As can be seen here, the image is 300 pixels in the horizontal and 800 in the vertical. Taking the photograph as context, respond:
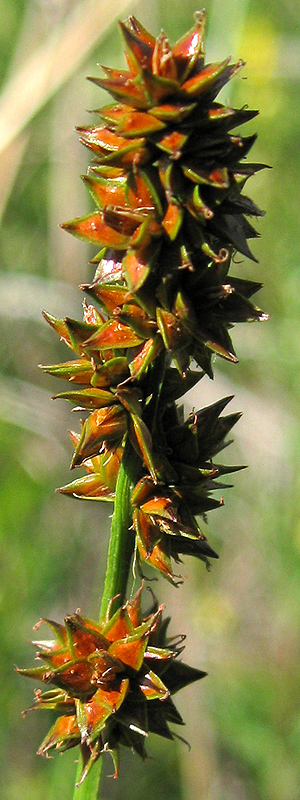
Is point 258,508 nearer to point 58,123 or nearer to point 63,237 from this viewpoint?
point 63,237

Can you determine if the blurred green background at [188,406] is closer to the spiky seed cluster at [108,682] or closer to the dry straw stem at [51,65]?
the dry straw stem at [51,65]

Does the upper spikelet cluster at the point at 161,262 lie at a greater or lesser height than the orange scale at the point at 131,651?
greater

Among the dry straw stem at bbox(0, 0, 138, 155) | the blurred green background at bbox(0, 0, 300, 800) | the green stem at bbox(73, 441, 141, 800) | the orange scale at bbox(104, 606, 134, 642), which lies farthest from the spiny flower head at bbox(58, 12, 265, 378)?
the dry straw stem at bbox(0, 0, 138, 155)

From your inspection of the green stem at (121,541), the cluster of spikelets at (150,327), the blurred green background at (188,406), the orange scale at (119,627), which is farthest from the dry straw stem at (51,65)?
the orange scale at (119,627)

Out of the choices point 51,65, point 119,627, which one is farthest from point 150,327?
point 51,65

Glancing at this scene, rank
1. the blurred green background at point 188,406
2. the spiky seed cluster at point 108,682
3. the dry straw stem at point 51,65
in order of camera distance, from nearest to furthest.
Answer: the spiky seed cluster at point 108,682, the blurred green background at point 188,406, the dry straw stem at point 51,65

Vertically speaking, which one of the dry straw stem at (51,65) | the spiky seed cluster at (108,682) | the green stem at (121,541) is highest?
the dry straw stem at (51,65)

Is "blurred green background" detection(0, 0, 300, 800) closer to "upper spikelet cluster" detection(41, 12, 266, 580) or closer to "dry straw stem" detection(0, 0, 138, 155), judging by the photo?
"dry straw stem" detection(0, 0, 138, 155)
